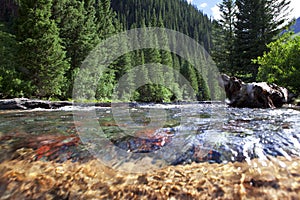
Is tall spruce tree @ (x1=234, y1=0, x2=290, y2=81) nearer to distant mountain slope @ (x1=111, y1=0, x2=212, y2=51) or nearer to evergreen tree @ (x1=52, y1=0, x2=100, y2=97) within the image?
evergreen tree @ (x1=52, y1=0, x2=100, y2=97)

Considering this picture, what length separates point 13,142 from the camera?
2992 mm

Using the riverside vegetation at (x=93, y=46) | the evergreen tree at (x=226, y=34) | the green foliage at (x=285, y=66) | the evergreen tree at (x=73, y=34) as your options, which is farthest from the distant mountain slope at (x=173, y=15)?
the green foliage at (x=285, y=66)

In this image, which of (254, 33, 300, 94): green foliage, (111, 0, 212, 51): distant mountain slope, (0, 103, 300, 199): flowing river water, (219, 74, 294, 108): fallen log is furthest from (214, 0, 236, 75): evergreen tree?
(111, 0, 212, 51): distant mountain slope

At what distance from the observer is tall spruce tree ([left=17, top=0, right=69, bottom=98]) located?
14.6m

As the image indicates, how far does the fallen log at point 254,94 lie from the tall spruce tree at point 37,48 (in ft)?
41.3

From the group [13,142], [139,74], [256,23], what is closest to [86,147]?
[13,142]

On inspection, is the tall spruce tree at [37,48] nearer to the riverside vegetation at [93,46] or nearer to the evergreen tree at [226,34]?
the riverside vegetation at [93,46]

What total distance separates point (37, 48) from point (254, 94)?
1473 cm

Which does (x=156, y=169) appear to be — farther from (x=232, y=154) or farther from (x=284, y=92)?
(x=284, y=92)

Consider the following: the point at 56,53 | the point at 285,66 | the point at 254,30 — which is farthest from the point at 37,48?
the point at 254,30

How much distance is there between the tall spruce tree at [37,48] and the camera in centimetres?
1457

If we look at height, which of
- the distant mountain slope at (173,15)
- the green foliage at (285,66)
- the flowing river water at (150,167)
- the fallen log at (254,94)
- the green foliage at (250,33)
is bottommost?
the flowing river water at (150,167)

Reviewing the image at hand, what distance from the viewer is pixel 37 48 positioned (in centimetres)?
1474

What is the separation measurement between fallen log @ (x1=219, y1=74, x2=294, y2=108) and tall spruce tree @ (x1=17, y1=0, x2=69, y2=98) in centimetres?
1260
